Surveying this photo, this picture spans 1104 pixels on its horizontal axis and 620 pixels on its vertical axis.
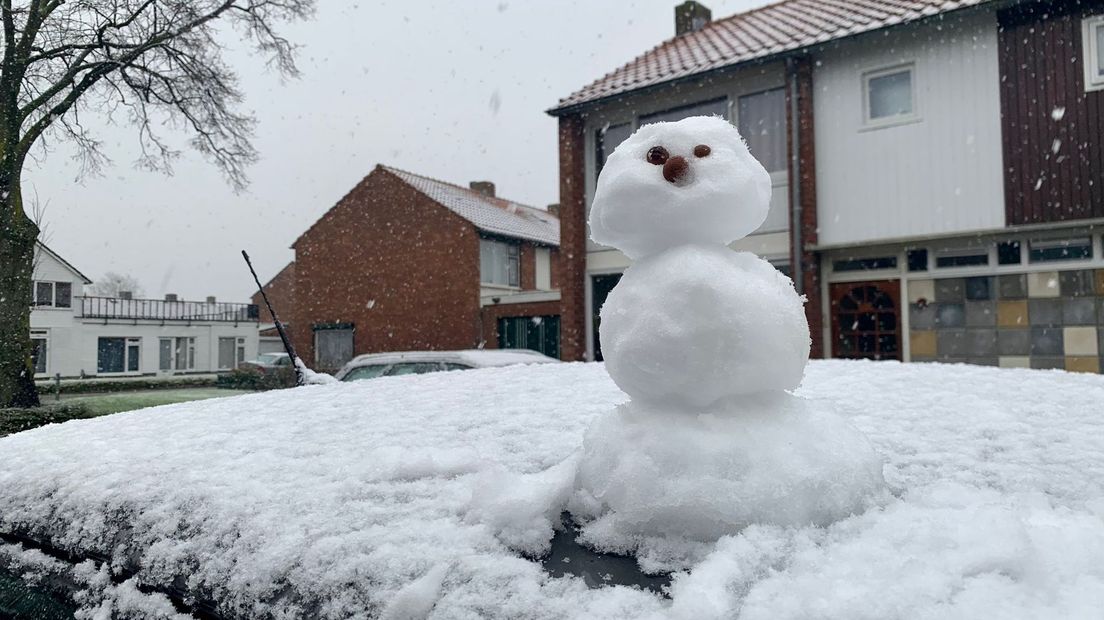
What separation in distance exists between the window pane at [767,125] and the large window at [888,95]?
46.3 inches

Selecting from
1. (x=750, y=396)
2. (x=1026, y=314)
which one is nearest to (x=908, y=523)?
(x=750, y=396)

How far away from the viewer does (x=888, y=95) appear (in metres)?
9.70

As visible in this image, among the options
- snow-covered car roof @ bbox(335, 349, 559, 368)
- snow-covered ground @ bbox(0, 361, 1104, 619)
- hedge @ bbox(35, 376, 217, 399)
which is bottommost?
hedge @ bbox(35, 376, 217, 399)

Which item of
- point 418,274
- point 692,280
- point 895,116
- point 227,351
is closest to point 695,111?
point 895,116

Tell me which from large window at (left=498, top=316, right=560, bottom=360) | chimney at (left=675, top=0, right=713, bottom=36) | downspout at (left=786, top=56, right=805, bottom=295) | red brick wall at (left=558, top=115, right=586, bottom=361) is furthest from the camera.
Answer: large window at (left=498, top=316, right=560, bottom=360)

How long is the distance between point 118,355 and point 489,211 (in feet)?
65.5

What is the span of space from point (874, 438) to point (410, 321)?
2003 cm

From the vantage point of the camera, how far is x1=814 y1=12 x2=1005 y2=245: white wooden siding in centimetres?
902

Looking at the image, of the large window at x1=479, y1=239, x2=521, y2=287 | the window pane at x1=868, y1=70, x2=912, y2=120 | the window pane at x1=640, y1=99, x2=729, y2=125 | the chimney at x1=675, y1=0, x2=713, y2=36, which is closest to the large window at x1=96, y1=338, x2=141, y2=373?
the large window at x1=479, y1=239, x2=521, y2=287

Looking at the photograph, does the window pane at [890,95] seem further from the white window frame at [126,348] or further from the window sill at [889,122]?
the white window frame at [126,348]

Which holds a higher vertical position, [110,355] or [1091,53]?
[1091,53]

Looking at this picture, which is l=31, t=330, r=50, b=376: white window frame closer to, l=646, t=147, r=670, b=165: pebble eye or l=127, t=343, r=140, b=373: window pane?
l=127, t=343, r=140, b=373: window pane

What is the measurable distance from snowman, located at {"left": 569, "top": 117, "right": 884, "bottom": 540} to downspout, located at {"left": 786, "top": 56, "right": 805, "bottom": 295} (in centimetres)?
902

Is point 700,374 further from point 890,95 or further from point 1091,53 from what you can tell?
point 1091,53
